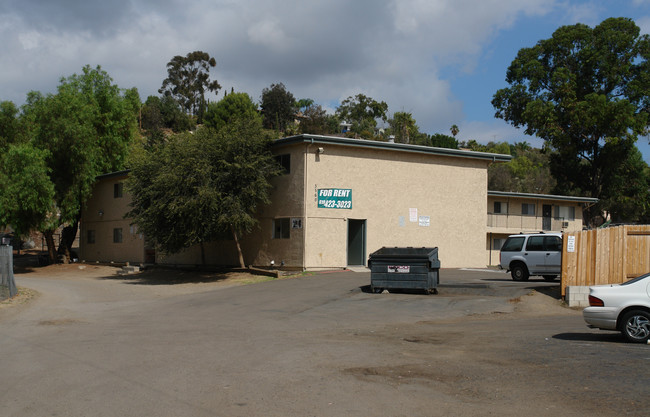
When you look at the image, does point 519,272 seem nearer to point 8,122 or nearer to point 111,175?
point 111,175

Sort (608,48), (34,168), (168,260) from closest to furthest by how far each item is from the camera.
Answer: (34,168)
(168,260)
(608,48)

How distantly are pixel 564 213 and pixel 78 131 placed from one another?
1362 inches

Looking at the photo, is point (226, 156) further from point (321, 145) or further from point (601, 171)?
point (601, 171)

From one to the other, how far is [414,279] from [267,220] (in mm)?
11842

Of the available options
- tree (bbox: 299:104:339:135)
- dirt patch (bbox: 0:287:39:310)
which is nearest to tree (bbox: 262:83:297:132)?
tree (bbox: 299:104:339:135)

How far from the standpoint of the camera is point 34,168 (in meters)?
34.2

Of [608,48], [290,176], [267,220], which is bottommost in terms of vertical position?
[267,220]

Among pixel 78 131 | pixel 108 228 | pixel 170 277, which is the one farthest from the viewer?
pixel 108 228

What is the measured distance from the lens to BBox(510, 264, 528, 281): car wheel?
23.8 metres

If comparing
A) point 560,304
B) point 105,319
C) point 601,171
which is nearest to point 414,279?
point 560,304

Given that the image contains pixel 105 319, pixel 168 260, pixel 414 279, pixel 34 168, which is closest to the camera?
pixel 105 319

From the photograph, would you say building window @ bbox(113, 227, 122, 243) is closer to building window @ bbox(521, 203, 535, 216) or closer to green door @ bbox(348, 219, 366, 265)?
green door @ bbox(348, 219, 366, 265)

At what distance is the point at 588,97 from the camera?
4825 centimetres

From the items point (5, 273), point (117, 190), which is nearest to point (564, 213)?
point (117, 190)
